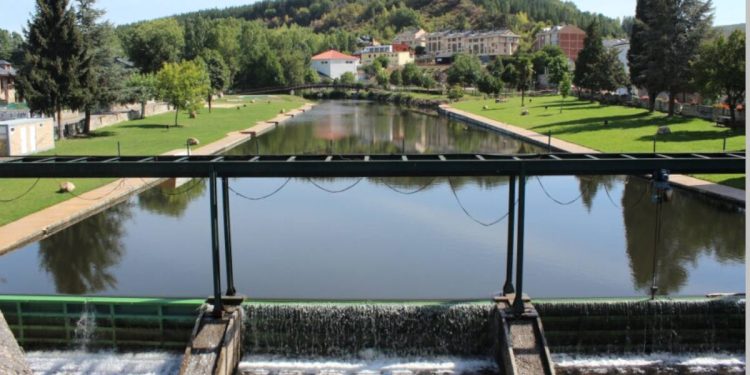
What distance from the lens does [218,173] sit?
14477mm

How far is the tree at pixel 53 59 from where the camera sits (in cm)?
4616

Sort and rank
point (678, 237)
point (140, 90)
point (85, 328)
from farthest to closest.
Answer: point (140, 90), point (678, 237), point (85, 328)

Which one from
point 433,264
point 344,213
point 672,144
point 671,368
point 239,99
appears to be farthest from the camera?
point 239,99

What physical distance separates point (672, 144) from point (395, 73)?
347 feet

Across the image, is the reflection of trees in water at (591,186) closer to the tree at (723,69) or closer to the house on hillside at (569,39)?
the tree at (723,69)

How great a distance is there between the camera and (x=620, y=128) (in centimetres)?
5175

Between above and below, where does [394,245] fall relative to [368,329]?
above

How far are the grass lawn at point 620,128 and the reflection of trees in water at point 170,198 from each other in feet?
74.3

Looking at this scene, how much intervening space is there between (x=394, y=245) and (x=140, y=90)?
41.5 m

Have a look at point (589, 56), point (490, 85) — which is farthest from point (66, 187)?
point (490, 85)

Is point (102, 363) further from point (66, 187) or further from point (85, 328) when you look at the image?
point (66, 187)

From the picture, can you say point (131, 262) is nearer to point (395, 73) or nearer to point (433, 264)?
point (433, 264)

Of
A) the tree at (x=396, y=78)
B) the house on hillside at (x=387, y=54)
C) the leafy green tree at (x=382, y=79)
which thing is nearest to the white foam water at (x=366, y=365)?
the leafy green tree at (x=382, y=79)

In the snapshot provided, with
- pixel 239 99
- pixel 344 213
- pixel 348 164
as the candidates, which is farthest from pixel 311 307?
pixel 239 99
